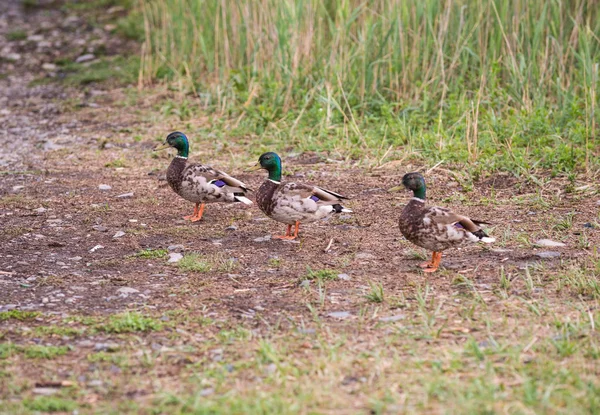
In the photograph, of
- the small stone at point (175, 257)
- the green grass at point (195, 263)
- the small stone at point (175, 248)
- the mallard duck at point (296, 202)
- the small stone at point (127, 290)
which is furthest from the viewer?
the mallard duck at point (296, 202)

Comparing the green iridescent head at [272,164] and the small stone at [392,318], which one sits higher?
the green iridescent head at [272,164]

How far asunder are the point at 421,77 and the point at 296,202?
3.58 meters

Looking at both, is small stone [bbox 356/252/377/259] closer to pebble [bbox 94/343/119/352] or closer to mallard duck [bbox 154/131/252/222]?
mallard duck [bbox 154/131/252/222]

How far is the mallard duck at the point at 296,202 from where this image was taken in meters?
6.66

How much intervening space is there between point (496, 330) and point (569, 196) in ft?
10.3

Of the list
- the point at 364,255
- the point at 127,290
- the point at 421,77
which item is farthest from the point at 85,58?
the point at 127,290

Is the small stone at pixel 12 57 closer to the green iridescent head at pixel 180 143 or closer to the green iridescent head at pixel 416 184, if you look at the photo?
the green iridescent head at pixel 180 143

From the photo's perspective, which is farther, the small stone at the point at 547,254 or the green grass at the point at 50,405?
the small stone at the point at 547,254

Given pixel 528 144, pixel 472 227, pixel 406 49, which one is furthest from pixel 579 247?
pixel 406 49

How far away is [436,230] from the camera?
5.81 metres

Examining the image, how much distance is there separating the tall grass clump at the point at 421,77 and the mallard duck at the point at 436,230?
2.56 m

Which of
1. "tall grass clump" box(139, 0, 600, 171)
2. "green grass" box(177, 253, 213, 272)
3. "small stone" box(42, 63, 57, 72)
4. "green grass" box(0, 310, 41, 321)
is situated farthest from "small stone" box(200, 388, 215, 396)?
"small stone" box(42, 63, 57, 72)

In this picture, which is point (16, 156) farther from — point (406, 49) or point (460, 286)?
point (460, 286)

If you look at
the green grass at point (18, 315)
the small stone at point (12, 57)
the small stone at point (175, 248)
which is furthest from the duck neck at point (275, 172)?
the small stone at point (12, 57)
